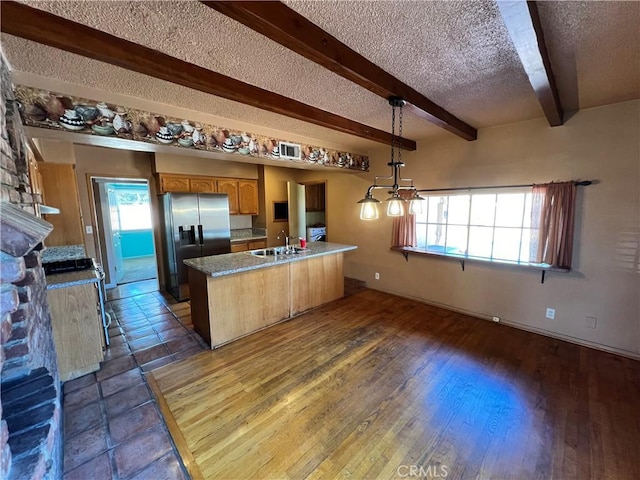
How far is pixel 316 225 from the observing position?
6.77m

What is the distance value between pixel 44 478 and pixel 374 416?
5.87ft

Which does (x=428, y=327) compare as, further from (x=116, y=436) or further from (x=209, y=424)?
(x=116, y=436)

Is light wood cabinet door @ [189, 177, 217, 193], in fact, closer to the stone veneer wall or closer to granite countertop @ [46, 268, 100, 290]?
granite countertop @ [46, 268, 100, 290]

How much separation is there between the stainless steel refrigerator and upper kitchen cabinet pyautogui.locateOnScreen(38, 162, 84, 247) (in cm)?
→ 109

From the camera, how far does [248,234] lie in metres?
5.64

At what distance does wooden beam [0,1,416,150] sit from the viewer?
1225mm

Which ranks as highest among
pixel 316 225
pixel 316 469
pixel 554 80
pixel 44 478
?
pixel 554 80

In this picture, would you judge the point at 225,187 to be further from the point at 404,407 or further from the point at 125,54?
the point at 404,407

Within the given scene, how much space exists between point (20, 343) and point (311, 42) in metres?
2.12

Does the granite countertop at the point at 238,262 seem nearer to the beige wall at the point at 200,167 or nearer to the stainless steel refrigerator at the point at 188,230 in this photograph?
the stainless steel refrigerator at the point at 188,230

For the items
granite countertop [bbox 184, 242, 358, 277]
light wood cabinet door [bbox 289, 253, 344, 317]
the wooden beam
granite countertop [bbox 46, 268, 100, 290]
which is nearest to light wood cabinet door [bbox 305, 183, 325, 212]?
light wood cabinet door [bbox 289, 253, 344, 317]

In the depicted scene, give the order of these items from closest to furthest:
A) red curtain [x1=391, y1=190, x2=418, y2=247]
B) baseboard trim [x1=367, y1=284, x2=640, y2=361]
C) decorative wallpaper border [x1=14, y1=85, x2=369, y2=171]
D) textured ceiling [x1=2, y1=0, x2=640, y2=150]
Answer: textured ceiling [x1=2, y1=0, x2=640, y2=150]
decorative wallpaper border [x1=14, y1=85, x2=369, y2=171]
baseboard trim [x1=367, y1=284, x2=640, y2=361]
red curtain [x1=391, y1=190, x2=418, y2=247]

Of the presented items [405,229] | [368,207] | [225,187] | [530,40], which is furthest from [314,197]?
[530,40]

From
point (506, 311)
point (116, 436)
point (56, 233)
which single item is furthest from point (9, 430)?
point (506, 311)
